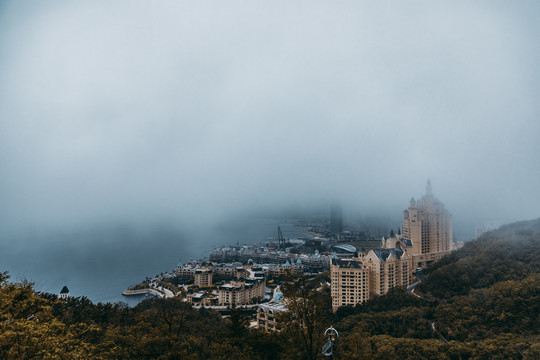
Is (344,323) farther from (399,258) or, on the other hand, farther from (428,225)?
(428,225)

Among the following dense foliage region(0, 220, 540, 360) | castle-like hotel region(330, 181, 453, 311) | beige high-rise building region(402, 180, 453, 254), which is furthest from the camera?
beige high-rise building region(402, 180, 453, 254)

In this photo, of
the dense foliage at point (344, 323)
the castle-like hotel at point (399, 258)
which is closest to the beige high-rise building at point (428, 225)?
the castle-like hotel at point (399, 258)

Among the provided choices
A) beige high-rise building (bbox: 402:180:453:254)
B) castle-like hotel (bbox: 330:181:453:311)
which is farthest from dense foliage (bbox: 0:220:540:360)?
beige high-rise building (bbox: 402:180:453:254)

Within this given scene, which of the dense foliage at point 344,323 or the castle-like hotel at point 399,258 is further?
the castle-like hotel at point 399,258

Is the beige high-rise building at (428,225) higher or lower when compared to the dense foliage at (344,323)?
higher

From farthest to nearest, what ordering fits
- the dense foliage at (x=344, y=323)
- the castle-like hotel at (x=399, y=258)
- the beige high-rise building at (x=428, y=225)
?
the beige high-rise building at (x=428, y=225) < the castle-like hotel at (x=399, y=258) < the dense foliage at (x=344, y=323)

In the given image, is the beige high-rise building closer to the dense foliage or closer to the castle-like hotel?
the castle-like hotel

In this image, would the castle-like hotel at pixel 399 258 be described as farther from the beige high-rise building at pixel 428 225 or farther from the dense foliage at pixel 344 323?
the dense foliage at pixel 344 323
